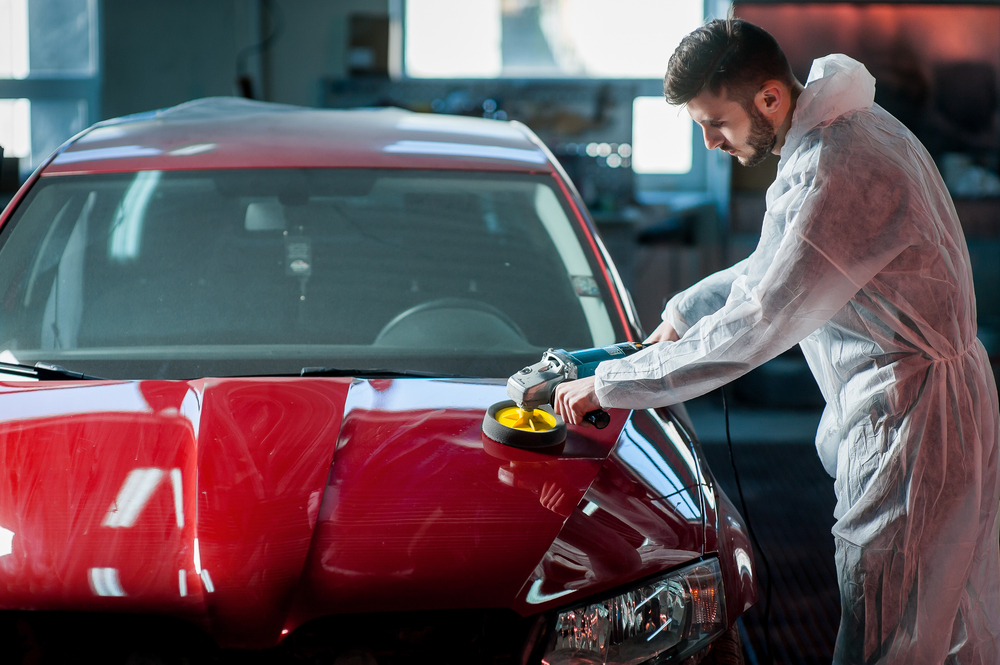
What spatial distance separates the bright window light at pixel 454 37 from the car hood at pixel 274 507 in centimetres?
505

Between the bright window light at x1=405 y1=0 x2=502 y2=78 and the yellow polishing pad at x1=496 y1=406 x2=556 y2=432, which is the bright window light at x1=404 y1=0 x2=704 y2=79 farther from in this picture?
the yellow polishing pad at x1=496 y1=406 x2=556 y2=432

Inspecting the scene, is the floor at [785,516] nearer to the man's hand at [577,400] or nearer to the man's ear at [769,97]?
the man's hand at [577,400]

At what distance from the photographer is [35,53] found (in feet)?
19.0

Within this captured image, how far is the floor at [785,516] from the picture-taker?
246 centimetres

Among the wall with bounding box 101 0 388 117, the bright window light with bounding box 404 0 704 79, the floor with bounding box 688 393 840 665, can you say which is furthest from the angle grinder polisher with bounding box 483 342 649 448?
the bright window light with bounding box 404 0 704 79

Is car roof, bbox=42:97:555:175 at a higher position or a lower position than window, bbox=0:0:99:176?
lower

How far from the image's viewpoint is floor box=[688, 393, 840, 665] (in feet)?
8.05

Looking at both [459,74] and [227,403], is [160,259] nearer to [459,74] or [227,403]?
[227,403]

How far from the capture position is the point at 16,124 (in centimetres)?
591

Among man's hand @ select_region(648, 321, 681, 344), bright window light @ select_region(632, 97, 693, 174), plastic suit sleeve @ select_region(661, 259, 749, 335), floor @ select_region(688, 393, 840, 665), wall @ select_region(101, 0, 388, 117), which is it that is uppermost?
wall @ select_region(101, 0, 388, 117)

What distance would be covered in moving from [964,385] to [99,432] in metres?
1.36

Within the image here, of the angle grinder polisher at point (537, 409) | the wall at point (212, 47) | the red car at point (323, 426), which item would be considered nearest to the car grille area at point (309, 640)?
the red car at point (323, 426)

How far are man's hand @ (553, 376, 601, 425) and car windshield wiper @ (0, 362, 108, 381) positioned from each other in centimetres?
82

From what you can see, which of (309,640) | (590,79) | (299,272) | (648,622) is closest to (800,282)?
(648,622)
